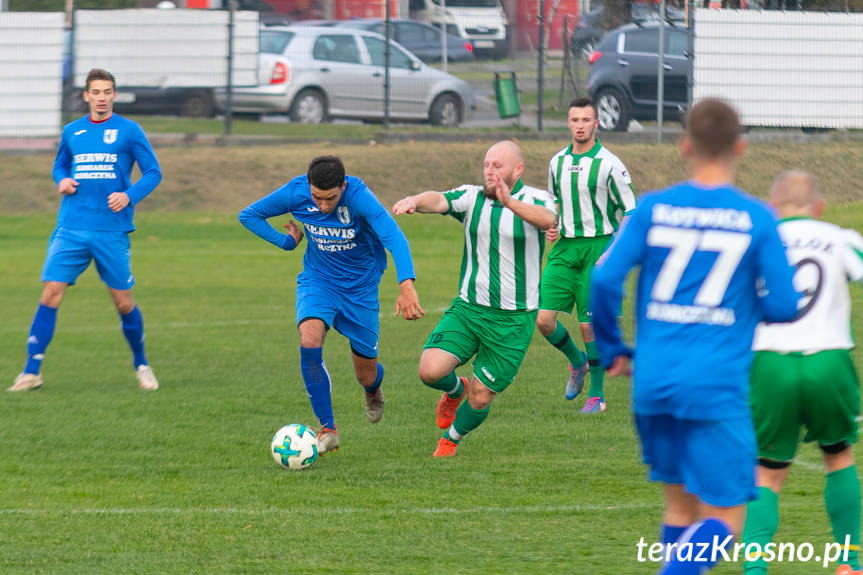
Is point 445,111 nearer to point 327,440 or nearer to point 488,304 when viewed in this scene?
point 488,304

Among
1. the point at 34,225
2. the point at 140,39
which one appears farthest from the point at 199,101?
the point at 34,225

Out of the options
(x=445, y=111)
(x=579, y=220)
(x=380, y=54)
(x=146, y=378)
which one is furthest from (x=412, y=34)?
(x=579, y=220)

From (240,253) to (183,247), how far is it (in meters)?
0.88

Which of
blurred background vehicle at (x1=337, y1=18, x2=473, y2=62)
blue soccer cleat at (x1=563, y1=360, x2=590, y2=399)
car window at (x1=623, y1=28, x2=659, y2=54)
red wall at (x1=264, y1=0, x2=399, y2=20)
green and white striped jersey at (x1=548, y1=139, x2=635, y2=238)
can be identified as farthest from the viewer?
blurred background vehicle at (x1=337, y1=18, x2=473, y2=62)

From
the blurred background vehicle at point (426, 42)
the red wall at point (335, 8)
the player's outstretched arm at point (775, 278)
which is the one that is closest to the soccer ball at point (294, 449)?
the player's outstretched arm at point (775, 278)

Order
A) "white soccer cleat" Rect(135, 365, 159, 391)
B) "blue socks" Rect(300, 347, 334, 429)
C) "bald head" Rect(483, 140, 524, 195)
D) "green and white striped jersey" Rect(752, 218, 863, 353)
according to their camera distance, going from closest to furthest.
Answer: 1. "green and white striped jersey" Rect(752, 218, 863, 353)
2. "bald head" Rect(483, 140, 524, 195)
3. "blue socks" Rect(300, 347, 334, 429)
4. "white soccer cleat" Rect(135, 365, 159, 391)

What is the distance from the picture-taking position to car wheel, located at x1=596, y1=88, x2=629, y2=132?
22609mm

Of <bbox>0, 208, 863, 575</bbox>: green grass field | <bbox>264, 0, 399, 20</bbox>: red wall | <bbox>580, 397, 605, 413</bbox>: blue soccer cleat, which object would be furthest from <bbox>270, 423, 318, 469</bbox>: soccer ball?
<bbox>264, 0, 399, 20</bbox>: red wall

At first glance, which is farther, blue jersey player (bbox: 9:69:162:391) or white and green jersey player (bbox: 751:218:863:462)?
blue jersey player (bbox: 9:69:162:391)

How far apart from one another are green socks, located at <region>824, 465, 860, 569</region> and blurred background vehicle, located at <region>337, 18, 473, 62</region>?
2096cm

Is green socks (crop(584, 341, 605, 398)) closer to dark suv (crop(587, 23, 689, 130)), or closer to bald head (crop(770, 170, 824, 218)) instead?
bald head (crop(770, 170, 824, 218))

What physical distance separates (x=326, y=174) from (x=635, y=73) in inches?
624

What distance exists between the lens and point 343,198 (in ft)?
24.8

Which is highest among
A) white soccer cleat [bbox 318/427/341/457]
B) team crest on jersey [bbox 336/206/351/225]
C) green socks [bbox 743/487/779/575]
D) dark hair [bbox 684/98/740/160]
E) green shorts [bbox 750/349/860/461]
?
dark hair [bbox 684/98/740/160]
